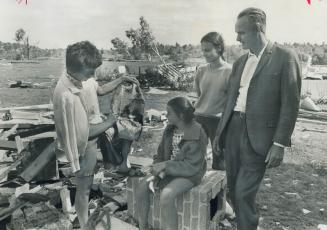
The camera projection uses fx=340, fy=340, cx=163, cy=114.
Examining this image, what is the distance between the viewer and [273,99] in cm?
236

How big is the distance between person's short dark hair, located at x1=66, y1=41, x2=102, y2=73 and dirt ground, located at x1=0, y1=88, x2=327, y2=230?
216 centimetres

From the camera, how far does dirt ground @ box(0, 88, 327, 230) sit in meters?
3.29

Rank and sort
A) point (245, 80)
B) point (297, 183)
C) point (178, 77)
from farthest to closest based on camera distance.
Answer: point (178, 77) → point (297, 183) → point (245, 80)

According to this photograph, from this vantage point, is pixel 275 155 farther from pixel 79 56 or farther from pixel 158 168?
pixel 79 56

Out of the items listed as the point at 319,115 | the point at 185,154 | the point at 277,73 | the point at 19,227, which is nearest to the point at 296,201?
the point at 185,154

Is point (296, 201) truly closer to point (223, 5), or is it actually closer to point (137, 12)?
point (223, 5)

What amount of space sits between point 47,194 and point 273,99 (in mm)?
2343

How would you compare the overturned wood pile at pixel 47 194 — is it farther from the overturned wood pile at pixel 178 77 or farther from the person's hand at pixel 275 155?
the overturned wood pile at pixel 178 77

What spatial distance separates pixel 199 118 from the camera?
3469 millimetres

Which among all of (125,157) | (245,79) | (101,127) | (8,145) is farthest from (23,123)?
(245,79)

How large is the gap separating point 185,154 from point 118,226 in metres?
0.90

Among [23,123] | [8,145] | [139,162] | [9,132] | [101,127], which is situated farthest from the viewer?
[23,123]

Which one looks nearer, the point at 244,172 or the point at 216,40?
the point at 244,172

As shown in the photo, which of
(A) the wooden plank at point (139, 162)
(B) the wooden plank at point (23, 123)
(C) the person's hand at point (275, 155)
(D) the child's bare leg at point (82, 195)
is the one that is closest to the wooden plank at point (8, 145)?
(B) the wooden plank at point (23, 123)
